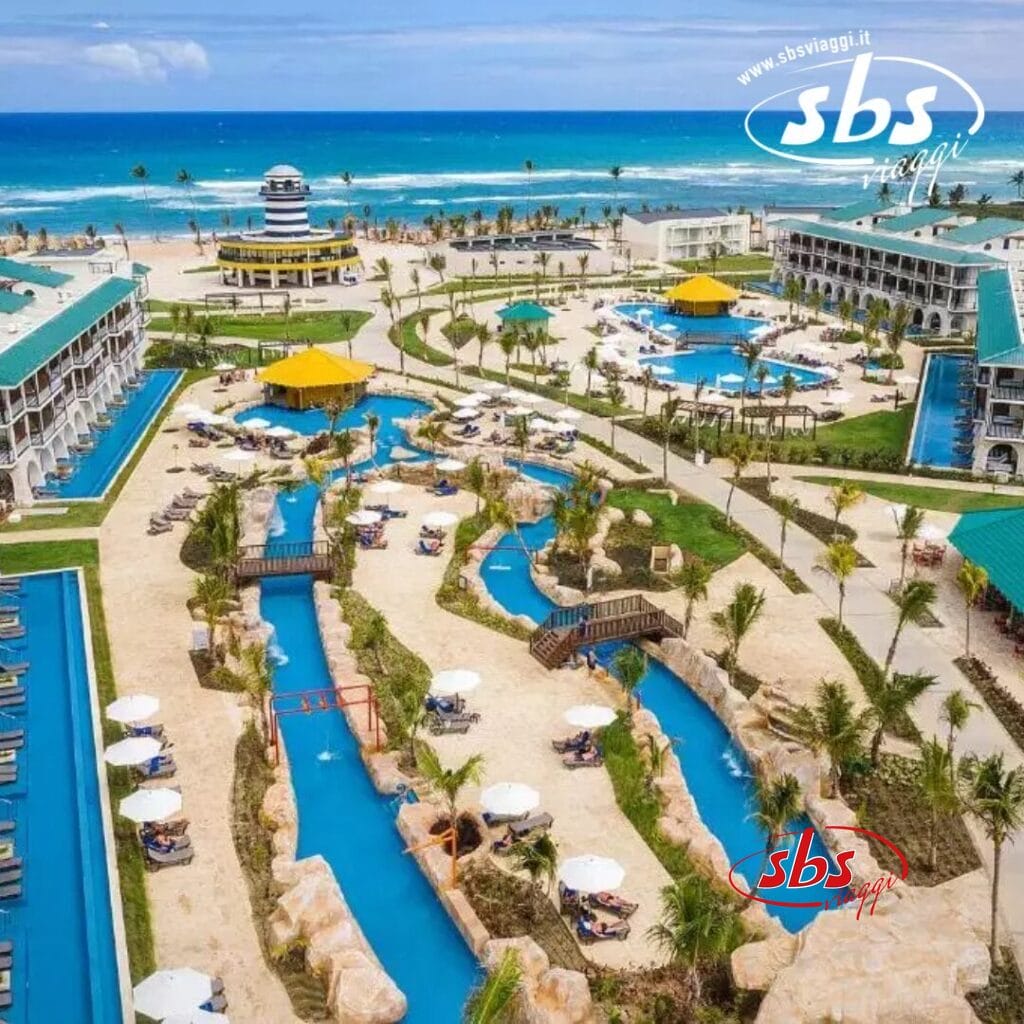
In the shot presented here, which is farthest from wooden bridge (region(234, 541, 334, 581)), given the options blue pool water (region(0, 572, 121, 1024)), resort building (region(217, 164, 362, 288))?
resort building (region(217, 164, 362, 288))

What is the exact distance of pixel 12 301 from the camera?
5150 centimetres

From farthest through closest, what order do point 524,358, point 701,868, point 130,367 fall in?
1. point 524,358
2. point 130,367
3. point 701,868

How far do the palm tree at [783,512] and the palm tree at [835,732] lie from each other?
34.8ft

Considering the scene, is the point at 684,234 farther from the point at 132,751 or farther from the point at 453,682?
the point at 132,751

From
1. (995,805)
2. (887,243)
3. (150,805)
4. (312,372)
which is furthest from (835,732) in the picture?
(887,243)

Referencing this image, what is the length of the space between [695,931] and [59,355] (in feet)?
134

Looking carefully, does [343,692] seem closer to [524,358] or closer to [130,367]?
[130,367]

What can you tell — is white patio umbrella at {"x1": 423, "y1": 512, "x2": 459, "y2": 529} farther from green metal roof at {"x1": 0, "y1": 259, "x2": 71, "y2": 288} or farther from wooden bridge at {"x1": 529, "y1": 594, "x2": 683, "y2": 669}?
green metal roof at {"x1": 0, "y1": 259, "x2": 71, "y2": 288}

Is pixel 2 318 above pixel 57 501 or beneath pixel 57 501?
above

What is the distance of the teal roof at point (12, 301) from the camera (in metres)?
50.4

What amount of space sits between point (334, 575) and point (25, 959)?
17247 millimetres

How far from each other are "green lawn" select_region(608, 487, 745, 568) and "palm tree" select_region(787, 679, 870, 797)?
12.4 metres

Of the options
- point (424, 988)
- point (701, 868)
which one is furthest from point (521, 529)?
point (424, 988)

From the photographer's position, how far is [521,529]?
41.7 meters
